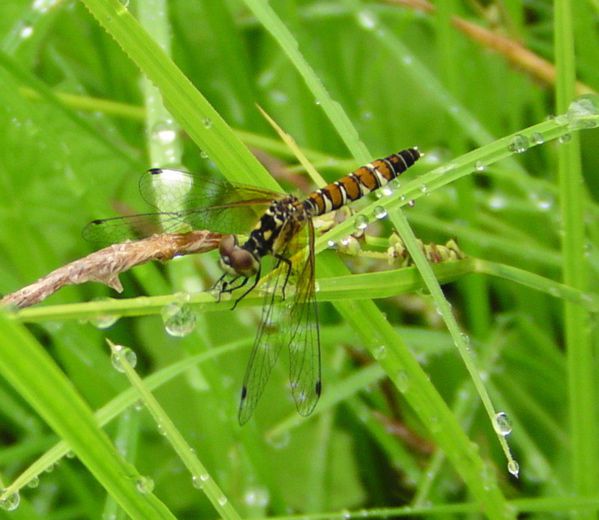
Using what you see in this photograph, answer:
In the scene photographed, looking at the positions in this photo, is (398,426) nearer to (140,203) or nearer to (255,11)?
(140,203)

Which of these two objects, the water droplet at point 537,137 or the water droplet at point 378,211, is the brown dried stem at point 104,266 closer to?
the water droplet at point 378,211

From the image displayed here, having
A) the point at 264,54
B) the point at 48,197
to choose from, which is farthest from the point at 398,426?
the point at 264,54

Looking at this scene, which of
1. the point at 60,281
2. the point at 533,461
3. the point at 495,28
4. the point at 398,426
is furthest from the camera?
the point at 495,28

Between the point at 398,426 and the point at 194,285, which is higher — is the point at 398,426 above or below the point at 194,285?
below

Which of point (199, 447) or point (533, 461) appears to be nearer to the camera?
point (533, 461)

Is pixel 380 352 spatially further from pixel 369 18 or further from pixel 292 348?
pixel 369 18

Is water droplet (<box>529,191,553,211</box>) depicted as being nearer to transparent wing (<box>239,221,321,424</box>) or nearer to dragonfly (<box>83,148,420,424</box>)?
dragonfly (<box>83,148,420,424</box>)

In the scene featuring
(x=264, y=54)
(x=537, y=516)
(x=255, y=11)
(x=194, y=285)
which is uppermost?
(x=264, y=54)

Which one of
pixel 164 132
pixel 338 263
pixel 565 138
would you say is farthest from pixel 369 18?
pixel 338 263
